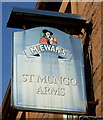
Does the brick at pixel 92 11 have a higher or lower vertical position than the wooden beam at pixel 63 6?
lower

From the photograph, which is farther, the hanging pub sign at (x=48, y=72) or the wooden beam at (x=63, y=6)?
the wooden beam at (x=63, y=6)

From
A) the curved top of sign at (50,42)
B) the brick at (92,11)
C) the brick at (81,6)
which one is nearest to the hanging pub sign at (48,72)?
the curved top of sign at (50,42)

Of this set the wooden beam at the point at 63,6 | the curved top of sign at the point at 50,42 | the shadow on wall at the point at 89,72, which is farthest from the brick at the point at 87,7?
the wooden beam at the point at 63,6

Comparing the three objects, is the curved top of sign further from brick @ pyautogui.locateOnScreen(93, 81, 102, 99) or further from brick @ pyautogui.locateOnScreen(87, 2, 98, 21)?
brick @ pyautogui.locateOnScreen(87, 2, 98, 21)

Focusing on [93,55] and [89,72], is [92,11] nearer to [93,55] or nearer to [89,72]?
[93,55]

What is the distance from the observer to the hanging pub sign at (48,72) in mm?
7094

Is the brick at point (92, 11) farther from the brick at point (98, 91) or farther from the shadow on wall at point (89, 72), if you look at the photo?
the brick at point (98, 91)

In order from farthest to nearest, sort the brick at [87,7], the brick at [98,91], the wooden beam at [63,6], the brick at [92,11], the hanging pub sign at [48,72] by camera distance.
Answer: the wooden beam at [63,6] → the brick at [87,7] → the brick at [92,11] → the brick at [98,91] → the hanging pub sign at [48,72]

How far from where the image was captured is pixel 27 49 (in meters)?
7.64

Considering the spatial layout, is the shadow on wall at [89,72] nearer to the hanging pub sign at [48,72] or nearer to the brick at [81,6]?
the hanging pub sign at [48,72]

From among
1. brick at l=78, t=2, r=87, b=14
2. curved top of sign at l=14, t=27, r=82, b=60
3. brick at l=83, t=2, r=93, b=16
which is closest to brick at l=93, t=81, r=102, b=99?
curved top of sign at l=14, t=27, r=82, b=60

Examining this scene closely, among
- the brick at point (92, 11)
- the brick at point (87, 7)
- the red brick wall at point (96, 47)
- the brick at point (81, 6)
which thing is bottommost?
the red brick wall at point (96, 47)

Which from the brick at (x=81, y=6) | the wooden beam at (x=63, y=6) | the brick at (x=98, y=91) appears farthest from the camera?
the wooden beam at (x=63, y=6)

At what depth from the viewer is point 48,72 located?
7.41 m
